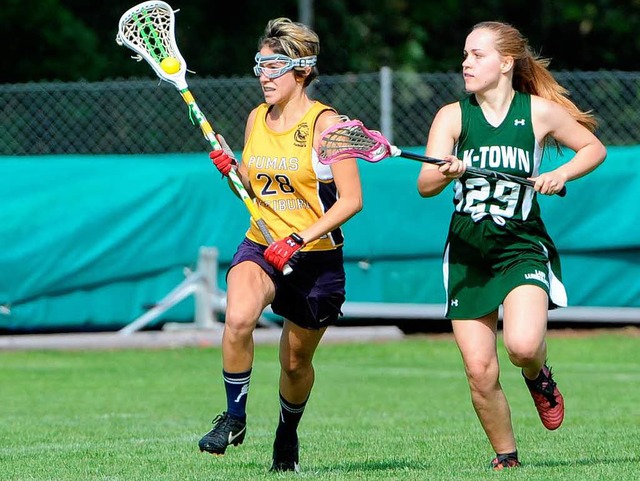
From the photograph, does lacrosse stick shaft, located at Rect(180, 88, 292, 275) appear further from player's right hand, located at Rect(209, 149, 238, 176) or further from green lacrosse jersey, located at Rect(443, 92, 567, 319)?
green lacrosse jersey, located at Rect(443, 92, 567, 319)

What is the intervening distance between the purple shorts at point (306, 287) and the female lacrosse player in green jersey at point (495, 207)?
561 millimetres

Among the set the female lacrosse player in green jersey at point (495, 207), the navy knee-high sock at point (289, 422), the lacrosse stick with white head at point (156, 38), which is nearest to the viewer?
the female lacrosse player in green jersey at point (495, 207)

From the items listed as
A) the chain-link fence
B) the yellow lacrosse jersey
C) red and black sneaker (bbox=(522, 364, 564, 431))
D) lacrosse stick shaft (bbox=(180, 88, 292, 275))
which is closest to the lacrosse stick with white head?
lacrosse stick shaft (bbox=(180, 88, 292, 275))

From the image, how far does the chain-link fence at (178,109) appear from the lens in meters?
14.5

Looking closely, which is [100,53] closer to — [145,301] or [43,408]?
[145,301]

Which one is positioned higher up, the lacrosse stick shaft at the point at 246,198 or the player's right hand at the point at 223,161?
the player's right hand at the point at 223,161

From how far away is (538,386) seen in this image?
680 centimetres

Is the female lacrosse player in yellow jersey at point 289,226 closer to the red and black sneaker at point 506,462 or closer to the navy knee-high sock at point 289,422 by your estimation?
the navy knee-high sock at point 289,422

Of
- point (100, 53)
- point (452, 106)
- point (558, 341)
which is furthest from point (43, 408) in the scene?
point (100, 53)

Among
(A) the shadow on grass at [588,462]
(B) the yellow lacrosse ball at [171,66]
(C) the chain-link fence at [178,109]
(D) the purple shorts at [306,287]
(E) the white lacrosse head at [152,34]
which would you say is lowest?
(C) the chain-link fence at [178,109]

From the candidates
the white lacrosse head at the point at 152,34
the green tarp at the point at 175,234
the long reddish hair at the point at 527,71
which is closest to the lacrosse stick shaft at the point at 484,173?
the long reddish hair at the point at 527,71

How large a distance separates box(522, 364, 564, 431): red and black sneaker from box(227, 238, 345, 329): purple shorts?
40.3 inches

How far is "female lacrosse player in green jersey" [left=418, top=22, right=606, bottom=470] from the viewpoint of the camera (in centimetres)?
651

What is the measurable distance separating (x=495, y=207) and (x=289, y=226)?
3.24 feet
